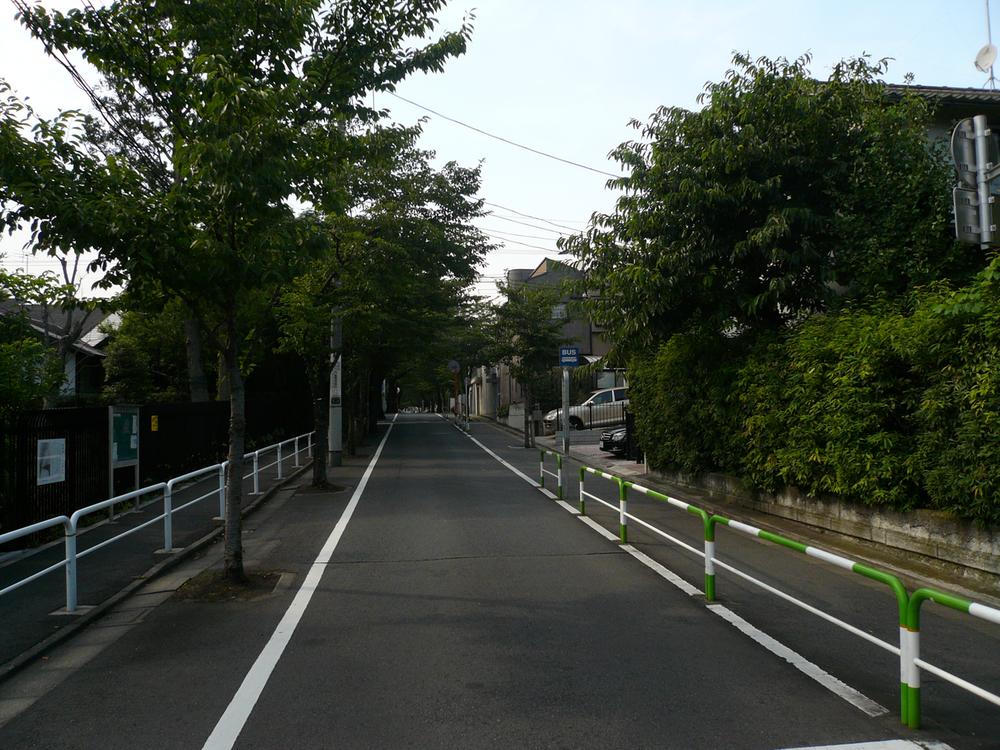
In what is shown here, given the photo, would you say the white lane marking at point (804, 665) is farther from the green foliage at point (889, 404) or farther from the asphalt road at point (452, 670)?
the green foliage at point (889, 404)

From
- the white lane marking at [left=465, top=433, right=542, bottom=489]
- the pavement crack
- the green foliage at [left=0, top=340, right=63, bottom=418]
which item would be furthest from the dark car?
A: the green foliage at [left=0, top=340, right=63, bottom=418]

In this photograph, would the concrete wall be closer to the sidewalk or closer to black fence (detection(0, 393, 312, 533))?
the sidewalk

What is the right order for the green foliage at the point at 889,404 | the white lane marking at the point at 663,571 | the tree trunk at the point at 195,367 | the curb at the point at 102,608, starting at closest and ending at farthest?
the curb at the point at 102,608
the green foliage at the point at 889,404
the white lane marking at the point at 663,571
the tree trunk at the point at 195,367

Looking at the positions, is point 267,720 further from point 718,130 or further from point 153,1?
point 718,130

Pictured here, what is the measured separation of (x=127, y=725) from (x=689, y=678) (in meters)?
3.26

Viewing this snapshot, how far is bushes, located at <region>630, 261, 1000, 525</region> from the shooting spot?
6719 mm

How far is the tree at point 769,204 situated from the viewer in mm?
10516

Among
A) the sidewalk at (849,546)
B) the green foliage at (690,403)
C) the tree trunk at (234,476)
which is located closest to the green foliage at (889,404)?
the sidewalk at (849,546)

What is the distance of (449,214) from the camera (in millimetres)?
27547

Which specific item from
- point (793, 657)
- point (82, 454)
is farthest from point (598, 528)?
point (82, 454)

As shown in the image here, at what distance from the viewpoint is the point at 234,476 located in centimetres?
752

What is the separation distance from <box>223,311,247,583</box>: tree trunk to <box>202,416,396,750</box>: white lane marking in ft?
2.31

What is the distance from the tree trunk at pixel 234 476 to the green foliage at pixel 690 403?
730 centimetres

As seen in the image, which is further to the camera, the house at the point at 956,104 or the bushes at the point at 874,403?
the house at the point at 956,104
